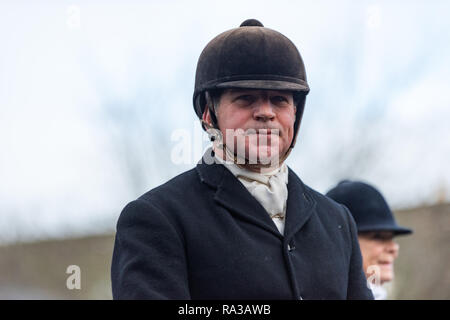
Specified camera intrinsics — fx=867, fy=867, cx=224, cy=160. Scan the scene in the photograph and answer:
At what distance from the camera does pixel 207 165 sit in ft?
12.5

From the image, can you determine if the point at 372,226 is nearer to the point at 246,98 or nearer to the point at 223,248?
the point at 246,98

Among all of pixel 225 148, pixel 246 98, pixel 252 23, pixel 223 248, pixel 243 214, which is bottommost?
pixel 223 248

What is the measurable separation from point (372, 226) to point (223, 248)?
2938mm

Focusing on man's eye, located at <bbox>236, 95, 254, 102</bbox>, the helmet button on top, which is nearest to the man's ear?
man's eye, located at <bbox>236, 95, 254, 102</bbox>

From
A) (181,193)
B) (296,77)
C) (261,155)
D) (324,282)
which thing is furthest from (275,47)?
(324,282)

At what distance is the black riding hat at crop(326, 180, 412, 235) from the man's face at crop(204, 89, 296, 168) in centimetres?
259

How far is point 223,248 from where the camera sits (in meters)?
3.45

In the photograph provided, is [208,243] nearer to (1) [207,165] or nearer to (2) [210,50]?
(1) [207,165]

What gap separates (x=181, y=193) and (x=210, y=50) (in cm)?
68

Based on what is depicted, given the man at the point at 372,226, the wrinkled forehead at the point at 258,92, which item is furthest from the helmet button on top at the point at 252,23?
the man at the point at 372,226

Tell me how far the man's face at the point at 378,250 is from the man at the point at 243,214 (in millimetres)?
2229

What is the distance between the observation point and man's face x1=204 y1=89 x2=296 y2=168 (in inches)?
142

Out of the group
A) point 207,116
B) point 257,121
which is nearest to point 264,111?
point 257,121

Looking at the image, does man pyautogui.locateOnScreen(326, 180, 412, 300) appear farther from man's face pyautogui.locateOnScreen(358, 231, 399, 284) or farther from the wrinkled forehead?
the wrinkled forehead
